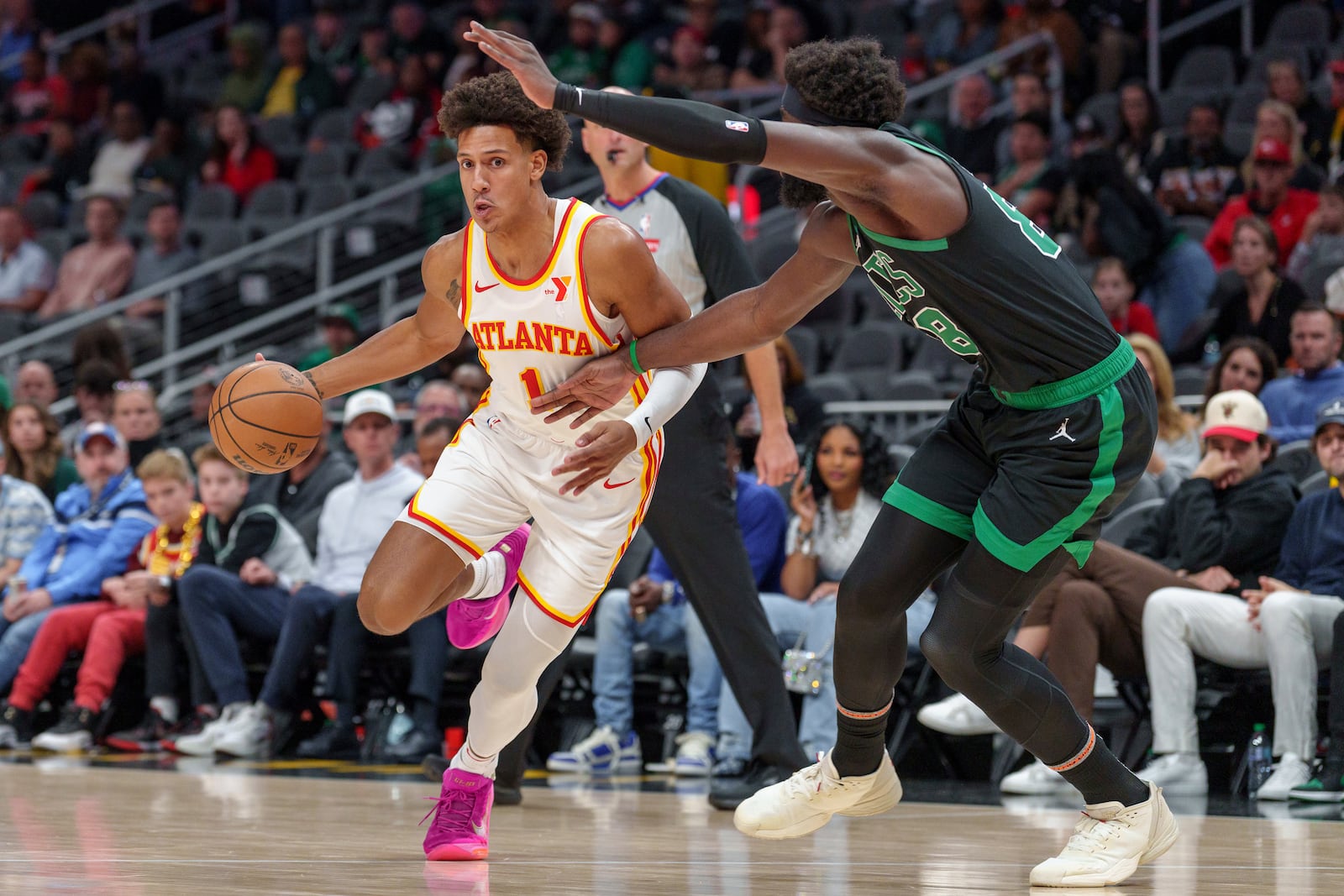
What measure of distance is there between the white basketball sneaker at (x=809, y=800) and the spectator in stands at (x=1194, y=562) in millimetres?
2183

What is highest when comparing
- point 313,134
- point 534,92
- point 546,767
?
point 313,134

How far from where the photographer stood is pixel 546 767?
24.0ft

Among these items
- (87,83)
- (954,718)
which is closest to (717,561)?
(954,718)

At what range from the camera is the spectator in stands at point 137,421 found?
30.0 feet

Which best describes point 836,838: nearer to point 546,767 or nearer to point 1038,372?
point 1038,372

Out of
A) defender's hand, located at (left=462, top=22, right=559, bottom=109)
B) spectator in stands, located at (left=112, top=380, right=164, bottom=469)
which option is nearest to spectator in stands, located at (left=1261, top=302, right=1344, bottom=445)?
defender's hand, located at (left=462, top=22, right=559, bottom=109)

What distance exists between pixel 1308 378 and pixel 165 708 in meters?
5.43

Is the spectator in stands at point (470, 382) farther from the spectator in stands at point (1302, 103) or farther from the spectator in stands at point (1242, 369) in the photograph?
the spectator in stands at point (1302, 103)

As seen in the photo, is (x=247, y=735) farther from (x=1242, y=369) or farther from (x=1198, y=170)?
(x=1198, y=170)

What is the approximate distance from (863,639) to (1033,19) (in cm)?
853

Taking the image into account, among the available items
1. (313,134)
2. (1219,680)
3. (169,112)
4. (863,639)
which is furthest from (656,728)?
(169,112)

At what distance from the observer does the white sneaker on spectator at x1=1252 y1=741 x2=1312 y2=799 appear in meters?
5.59

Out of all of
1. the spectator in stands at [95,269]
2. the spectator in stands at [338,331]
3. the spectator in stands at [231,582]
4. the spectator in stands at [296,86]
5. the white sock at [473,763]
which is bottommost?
the white sock at [473,763]

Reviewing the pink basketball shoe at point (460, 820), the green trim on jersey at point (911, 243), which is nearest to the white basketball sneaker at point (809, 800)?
the pink basketball shoe at point (460, 820)
